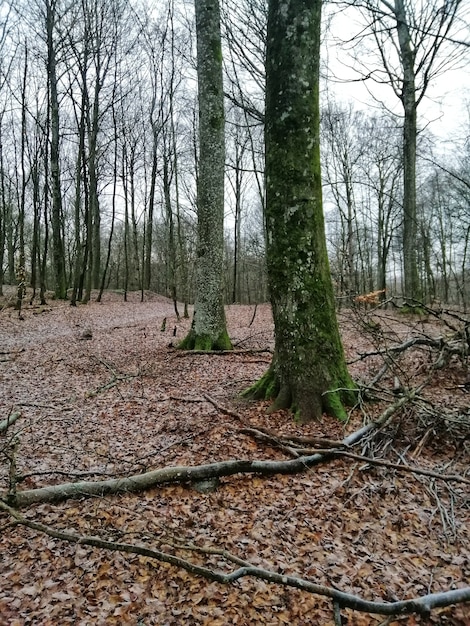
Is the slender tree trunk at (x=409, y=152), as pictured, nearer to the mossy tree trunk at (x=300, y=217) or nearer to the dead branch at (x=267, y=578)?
the mossy tree trunk at (x=300, y=217)

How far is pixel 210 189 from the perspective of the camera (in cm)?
803

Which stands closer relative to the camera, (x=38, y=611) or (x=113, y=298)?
(x=38, y=611)

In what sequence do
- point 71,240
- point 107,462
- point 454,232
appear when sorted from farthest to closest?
1. point 71,240
2. point 454,232
3. point 107,462

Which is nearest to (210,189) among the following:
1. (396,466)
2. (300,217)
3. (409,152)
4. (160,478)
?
(300,217)

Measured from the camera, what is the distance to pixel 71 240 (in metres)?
37.3

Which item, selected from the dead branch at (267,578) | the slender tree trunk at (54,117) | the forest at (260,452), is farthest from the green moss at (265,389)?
the slender tree trunk at (54,117)

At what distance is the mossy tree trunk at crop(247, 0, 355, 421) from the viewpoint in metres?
4.48

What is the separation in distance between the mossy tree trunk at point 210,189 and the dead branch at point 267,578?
524 cm

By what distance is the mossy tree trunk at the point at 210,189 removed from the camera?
26.0 ft

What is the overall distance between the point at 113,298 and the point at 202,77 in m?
19.1

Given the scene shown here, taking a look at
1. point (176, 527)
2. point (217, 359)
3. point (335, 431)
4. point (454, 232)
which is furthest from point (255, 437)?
point (454, 232)

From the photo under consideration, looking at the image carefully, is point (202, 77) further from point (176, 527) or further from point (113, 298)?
point (113, 298)

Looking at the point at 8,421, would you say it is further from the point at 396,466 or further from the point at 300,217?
the point at 396,466

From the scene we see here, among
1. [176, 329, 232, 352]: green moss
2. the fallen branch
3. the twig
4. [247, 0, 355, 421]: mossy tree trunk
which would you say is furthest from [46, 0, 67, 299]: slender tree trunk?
the fallen branch
